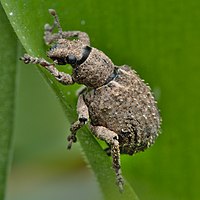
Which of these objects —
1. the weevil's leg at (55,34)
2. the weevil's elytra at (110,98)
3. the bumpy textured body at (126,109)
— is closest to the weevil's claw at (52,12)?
the weevil's leg at (55,34)

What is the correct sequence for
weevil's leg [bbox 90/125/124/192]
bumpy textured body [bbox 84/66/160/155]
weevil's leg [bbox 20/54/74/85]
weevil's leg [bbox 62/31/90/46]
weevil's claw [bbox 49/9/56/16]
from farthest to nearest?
bumpy textured body [bbox 84/66/160/155] → weevil's leg [bbox 90/125/124/192] → weevil's leg [bbox 62/31/90/46] → weevil's leg [bbox 20/54/74/85] → weevil's claw [bbox 49/9/56/16]

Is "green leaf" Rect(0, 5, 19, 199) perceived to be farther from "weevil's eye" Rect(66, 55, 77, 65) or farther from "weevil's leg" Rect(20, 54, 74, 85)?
"weevil's eye" Rect(66, 55, 77, 65)

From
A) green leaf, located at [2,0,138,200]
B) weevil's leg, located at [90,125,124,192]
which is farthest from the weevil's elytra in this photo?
green leaf, located at [2,0,138,200]

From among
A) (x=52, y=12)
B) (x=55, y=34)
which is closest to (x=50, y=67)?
(x=55, y=34)

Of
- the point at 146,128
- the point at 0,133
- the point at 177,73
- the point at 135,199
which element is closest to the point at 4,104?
the point at 0,133

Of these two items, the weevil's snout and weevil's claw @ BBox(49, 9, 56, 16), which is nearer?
weevil's claw @ BBox(49, 9, 56, 16)

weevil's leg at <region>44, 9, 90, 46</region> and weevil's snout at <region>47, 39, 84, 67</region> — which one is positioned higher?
weevil's leg at <region>44, 9, 90, 46</region>
